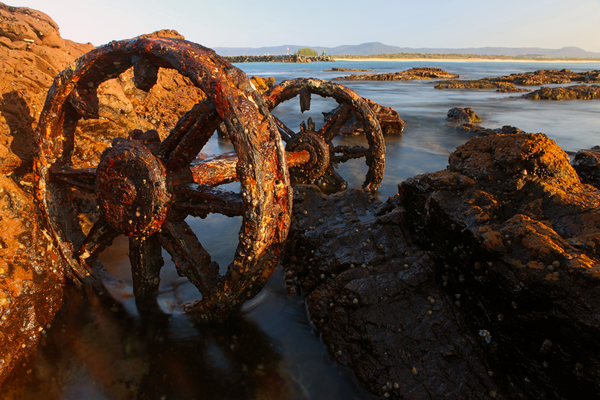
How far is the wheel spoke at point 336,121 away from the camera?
184 inches

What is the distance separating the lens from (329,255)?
2902mm

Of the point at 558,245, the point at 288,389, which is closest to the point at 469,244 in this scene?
the point at 558,245

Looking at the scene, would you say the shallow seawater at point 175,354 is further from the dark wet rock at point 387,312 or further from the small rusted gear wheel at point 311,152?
the small rusted gear wheel at point 311,152

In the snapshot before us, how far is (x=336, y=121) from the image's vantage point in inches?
188

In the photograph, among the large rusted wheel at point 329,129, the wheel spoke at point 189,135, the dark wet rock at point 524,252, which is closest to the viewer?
the dark wet rock at point 524,252

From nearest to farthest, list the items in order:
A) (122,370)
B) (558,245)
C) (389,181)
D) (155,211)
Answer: (558,245) → (155,211) → (122,370) → (389,181)

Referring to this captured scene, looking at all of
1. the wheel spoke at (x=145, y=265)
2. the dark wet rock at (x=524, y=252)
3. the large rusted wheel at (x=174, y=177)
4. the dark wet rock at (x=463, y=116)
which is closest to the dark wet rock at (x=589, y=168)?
the dark wet rock at (x=524, y=252)

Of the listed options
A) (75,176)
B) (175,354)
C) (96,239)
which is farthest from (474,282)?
(75,176)

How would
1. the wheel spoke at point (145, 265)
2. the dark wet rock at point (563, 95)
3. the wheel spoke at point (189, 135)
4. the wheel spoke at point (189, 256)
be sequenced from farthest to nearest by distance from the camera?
the dark wet rock at point (563, 95) → the wheel spoke at point (145, 265) → the wheel spoke at point (189, 256) → the wheel spoke at point (189, 135)

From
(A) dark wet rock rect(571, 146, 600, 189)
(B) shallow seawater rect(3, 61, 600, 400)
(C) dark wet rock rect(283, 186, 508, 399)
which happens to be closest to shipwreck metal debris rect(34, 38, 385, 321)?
(B) shallow seawater rect(3, 61, 600, 400)

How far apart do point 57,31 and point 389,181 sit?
20.9 feet

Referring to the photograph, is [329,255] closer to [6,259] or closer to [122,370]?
[122,370]

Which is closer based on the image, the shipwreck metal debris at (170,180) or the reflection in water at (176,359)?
the shipwreck metal debris at (170,180)

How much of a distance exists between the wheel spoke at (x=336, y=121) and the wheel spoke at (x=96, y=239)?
3175 mm
